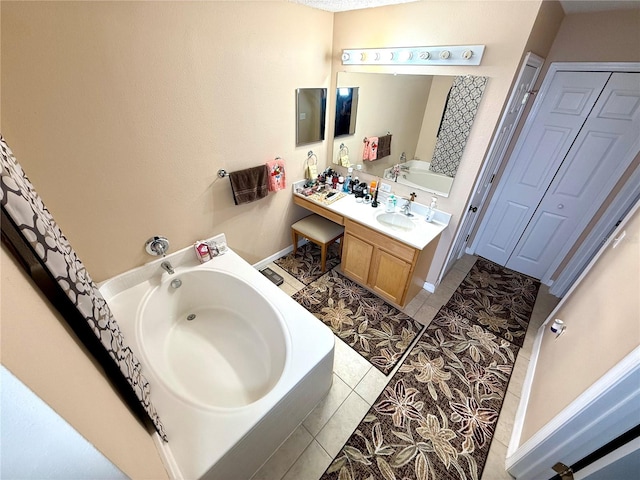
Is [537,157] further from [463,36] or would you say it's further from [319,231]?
[319,231]

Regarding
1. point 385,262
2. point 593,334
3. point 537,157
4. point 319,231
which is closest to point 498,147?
point 537,157

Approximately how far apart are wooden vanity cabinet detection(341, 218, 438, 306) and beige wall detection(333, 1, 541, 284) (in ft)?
1.56

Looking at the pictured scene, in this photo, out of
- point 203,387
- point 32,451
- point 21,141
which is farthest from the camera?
point 203,387

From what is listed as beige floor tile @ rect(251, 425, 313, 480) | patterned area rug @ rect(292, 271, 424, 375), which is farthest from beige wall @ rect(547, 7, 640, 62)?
beige floor tile @ rect(251, 425, 313, 480)

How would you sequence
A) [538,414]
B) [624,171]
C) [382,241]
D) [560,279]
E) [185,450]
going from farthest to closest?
[560,279], [382,241], [624,171], [538,414], [185,450]

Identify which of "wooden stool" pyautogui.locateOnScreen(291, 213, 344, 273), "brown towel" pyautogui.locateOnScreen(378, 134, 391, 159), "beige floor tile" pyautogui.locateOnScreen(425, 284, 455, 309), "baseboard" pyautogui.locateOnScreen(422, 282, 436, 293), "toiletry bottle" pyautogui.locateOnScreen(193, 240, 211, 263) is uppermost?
"brown towel" pyautogui.locateOnScreen(378, 134, 391, 159)

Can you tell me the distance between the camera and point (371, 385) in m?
1.85

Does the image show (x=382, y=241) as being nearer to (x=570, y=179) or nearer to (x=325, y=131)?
(x=325, y=131)

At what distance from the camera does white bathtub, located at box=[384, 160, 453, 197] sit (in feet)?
7.27

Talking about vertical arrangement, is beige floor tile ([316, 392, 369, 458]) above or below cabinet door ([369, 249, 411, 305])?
below

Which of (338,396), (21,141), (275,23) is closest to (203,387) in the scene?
(338,396)

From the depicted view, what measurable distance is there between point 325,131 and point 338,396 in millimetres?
2552

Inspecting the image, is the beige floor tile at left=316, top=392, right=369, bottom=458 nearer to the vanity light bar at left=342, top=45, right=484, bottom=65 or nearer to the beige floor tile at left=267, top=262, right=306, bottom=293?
the beige floor tile at left=267, top=262, right=306, bottom=293

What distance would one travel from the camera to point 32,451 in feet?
1.20
